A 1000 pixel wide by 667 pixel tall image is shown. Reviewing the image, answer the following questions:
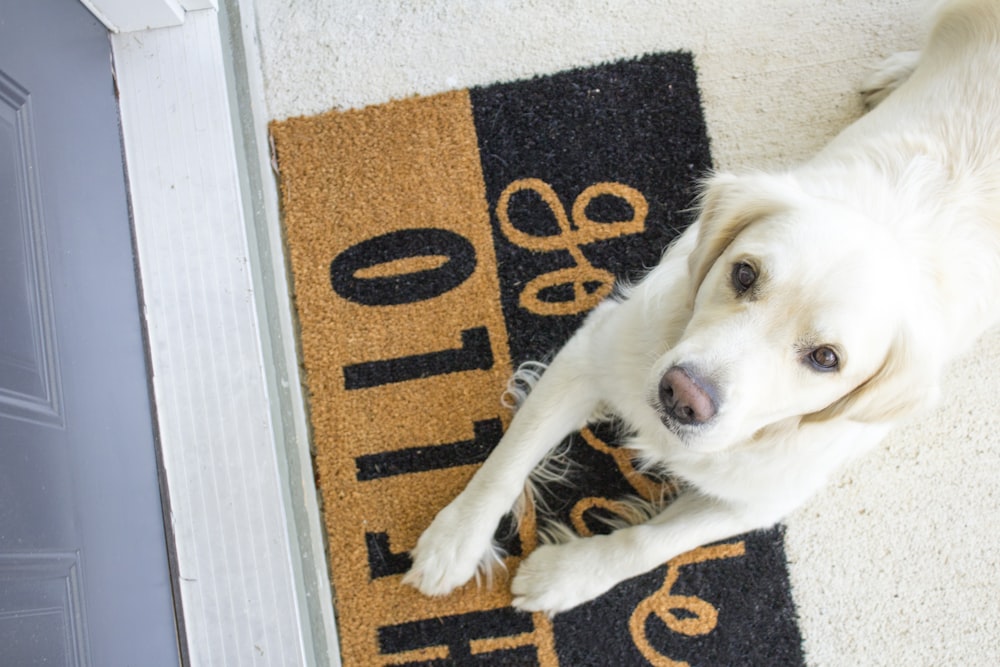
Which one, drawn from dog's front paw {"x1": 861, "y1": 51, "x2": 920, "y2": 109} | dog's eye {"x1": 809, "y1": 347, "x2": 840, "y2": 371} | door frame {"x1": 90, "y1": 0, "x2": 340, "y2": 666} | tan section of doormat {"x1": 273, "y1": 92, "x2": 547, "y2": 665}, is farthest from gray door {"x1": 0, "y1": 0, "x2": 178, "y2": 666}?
dog's front paw {"x1": 861, "y1": 51, "x2": 920, "y2": 109}

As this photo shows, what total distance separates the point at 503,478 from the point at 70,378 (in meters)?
0.93

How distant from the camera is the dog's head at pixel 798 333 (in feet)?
4.14

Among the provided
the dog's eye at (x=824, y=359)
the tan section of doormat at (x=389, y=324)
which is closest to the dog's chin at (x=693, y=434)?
the dog's eye at (x=824, y=359)

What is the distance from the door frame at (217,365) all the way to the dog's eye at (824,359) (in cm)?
120

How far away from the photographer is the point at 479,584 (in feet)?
6.22

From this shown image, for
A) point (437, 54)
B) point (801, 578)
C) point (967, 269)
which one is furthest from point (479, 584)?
point (437, 54)

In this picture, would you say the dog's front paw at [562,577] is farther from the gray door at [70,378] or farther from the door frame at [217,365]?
the gray door at [70,378]

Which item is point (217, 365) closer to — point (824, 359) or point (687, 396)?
point (687, 396)

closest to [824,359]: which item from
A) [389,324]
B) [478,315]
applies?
[478,315]

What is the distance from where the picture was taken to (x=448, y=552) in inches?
72.2

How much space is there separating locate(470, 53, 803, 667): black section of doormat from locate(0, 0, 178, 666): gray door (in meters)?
0.90

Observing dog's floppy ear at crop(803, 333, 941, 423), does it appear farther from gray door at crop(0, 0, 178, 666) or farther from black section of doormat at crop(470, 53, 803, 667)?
gray door at crop(0, 0, 178, 666)

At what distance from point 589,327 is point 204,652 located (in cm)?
115

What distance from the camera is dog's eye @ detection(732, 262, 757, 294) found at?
132 cm
